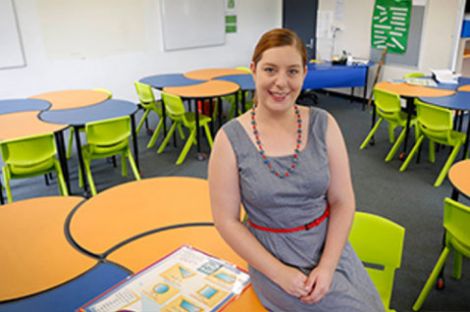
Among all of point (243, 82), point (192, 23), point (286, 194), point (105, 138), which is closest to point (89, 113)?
point (105, 138)

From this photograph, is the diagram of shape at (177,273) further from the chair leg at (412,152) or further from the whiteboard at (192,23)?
the whiteboard at (192,23)

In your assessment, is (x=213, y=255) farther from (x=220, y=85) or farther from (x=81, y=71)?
(x=81, y=71)

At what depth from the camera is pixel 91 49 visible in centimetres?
623

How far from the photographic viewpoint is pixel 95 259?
1653 mm

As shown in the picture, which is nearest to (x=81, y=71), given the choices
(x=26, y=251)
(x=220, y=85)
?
(x=220, y=85)

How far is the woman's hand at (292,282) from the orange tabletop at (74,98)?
11.2 ft

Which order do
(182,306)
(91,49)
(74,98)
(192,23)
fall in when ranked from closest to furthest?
(182,306), (74,98), (91,49), (192,23)

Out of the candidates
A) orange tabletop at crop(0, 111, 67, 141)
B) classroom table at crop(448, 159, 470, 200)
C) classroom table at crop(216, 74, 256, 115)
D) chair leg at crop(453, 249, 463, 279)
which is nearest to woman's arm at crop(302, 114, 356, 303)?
classroom table at crop(448, 159, 470, 200)

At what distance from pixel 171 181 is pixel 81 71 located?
15.1 feet

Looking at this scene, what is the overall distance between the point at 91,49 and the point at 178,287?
5.55 m

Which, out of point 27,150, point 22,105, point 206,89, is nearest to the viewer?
point 27,150

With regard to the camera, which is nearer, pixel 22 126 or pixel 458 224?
pixel 458 224

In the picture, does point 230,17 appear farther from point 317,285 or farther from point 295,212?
point 317,285

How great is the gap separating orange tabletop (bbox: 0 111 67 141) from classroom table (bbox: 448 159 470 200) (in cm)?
295
